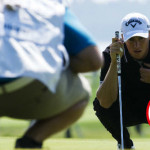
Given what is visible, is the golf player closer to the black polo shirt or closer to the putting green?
the black polo shirt

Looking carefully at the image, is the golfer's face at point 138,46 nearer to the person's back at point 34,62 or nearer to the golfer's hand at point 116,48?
the golfer's hand at point 116,48

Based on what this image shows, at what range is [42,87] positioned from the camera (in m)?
2.38

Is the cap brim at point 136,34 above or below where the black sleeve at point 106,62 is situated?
above

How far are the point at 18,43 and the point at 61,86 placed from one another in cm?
27

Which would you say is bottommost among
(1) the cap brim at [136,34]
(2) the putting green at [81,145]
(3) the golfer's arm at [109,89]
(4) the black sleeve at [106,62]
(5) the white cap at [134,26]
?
(2) the putting green at [81,145]

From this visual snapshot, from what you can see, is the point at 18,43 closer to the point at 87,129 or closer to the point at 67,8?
the point at 67,8

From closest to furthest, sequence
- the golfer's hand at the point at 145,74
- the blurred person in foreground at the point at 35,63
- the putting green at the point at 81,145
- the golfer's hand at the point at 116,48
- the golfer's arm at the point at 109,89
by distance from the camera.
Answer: the blurred person in foreground at the point at 35,63 < the golfer's hand at the point at 116,48 < the golfer's arm at the point at 109,89 < the golfer's hand at the point at 145,74 < the putting green at the point at 81,145

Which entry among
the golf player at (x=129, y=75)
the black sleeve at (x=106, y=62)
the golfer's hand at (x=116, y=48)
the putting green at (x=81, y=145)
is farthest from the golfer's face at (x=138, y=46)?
the putting green at (x=81, y=145)

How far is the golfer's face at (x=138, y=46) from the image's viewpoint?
4.02 m

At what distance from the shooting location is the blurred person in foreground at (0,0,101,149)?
229 cm

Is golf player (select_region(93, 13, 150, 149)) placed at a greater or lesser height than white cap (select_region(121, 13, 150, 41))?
lesser

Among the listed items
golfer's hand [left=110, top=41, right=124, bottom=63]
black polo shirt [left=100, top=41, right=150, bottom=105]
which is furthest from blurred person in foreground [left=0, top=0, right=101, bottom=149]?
black polo shirt [left=100, top=41, right=150, bottom=105]

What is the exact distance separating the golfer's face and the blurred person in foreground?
1573 mm

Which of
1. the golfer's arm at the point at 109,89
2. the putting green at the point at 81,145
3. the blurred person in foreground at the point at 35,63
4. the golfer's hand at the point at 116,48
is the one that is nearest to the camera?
the blurred person in foreground at the point at 35,63
